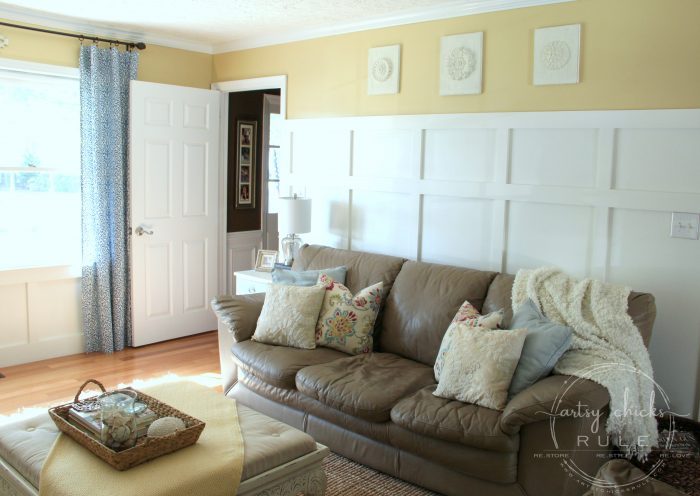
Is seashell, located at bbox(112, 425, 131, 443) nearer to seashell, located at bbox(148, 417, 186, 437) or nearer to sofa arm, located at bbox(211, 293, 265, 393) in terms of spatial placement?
seashell, located at bbox(148, 417, 186, 437)

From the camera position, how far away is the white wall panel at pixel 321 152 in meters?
4.65

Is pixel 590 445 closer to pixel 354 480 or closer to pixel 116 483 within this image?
pixel 354 480

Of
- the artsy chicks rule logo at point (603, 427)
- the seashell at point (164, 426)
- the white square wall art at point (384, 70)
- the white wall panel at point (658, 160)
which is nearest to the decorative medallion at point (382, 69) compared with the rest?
the white square wall art at point (384, 70)

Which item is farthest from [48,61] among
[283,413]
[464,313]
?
[464,313]

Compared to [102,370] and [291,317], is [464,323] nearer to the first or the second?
[291,317]

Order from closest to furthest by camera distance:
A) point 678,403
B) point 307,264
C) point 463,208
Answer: point 678,403
point 463,208
point 307,264

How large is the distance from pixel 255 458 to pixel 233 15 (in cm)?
305

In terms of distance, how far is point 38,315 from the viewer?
15.8ft

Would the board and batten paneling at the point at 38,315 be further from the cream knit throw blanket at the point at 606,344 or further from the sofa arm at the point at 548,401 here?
the sofa arm at the point at 548,401

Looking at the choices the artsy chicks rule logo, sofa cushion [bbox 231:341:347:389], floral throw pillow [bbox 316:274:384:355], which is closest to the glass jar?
sofa cushion [bbox 231:341:347:389]

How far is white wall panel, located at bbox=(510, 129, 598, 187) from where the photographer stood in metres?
3.50

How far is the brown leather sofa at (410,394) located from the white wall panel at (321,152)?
0.69 meters

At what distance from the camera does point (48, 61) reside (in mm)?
4660

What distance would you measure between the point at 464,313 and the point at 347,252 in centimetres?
116
